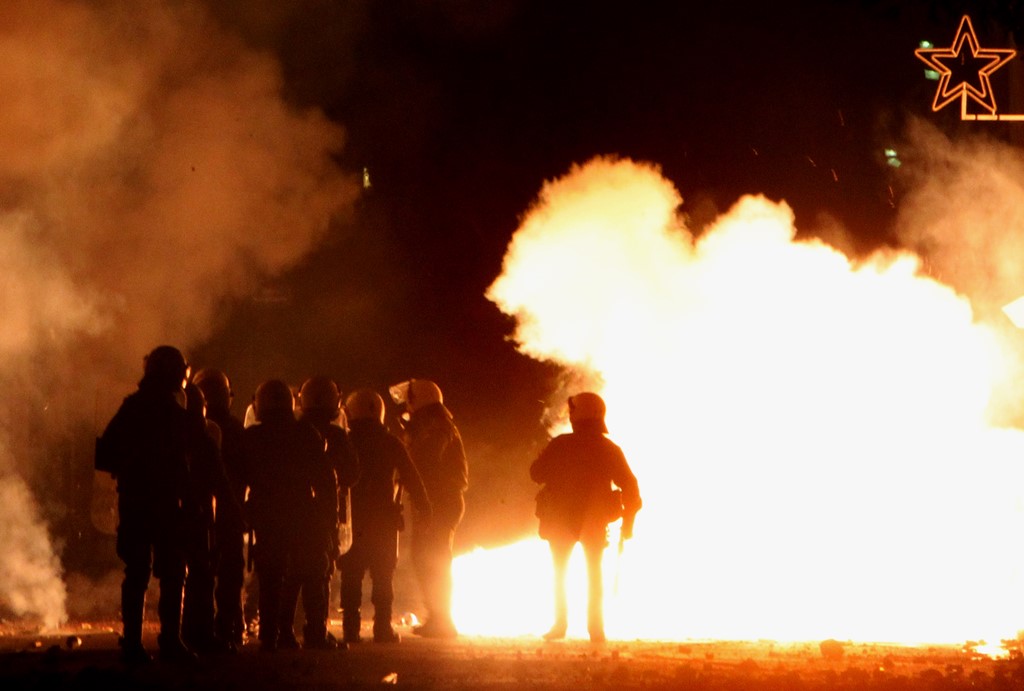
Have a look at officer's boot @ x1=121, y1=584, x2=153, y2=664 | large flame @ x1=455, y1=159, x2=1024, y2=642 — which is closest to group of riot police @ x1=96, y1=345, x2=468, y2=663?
officer's boot @ x1=121, y1=584, x2=153, y2=664

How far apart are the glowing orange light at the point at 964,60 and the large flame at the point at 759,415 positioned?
2335mm

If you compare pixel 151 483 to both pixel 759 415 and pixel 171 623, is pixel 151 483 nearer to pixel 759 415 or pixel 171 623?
pixel 171 623

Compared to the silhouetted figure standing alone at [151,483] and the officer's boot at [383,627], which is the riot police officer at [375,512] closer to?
the officer's boot at [383,627]

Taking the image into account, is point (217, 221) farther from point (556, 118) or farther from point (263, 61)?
point (556, 118)

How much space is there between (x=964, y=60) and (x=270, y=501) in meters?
12.3

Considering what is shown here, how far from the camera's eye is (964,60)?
19.3 meters

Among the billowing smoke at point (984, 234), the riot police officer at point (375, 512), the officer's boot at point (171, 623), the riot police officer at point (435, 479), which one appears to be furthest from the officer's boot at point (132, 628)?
the billowing smoke at point (984, 234)

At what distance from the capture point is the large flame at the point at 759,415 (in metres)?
15.8

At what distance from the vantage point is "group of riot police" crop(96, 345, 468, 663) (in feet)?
29.7

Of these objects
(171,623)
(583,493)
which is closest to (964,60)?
(583,493)

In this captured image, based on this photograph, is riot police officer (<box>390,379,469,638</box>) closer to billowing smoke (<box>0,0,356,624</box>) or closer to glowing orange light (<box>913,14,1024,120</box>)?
billowing smoke (<box>0,0,356,624</box>)

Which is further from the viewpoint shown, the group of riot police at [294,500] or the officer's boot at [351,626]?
the officer's boot at [351,626]

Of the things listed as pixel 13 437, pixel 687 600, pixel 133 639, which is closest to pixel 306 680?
pixel 133 639

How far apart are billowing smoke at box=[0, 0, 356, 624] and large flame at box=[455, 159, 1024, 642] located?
3396mm
